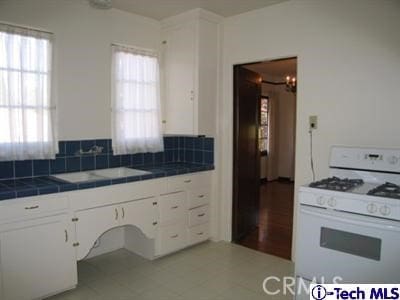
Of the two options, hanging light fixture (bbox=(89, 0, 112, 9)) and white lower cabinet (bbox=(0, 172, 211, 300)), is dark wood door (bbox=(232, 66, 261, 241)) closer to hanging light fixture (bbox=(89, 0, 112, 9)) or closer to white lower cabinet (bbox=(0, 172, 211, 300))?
white lower cabinet (bbox=(0, 172, 211, 300))

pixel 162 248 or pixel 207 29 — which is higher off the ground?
pixel 207 29

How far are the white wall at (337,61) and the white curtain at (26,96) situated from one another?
200cm

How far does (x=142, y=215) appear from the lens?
9.97 feet

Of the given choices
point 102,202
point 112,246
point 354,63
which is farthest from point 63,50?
point 354,63

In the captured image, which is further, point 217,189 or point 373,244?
point 217,189

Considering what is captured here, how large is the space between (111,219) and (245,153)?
1.76m

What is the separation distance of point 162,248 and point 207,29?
231 centimetres

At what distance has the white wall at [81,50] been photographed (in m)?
2.81

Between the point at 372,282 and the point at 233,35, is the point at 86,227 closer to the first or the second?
the point at 372,282

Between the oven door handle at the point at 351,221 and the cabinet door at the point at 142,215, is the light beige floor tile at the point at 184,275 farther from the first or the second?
the oven door handle at the point at 351,221

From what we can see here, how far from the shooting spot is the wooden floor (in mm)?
3549

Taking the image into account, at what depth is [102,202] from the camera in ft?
9.02

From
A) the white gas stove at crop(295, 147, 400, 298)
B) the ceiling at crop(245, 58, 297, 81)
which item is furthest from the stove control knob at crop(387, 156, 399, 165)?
Answer: the ceiling at crop(245, 58, 297, 81)

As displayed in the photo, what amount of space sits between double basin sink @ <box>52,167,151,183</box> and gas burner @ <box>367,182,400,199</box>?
1.93 meters
